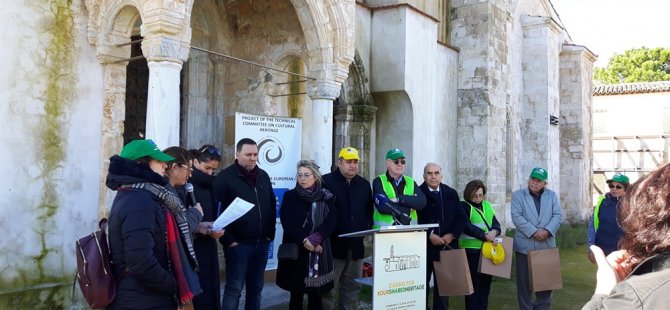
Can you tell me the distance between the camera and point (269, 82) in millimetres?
9234

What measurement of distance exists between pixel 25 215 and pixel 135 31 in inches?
131

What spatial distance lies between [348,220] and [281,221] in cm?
68

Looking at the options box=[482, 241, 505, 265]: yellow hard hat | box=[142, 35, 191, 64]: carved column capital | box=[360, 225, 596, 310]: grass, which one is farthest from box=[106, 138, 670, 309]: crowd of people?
box=[360, 225, 596, 310]: grass

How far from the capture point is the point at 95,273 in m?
3.21

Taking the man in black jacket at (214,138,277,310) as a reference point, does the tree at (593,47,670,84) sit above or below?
above

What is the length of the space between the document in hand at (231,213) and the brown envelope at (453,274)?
200cm

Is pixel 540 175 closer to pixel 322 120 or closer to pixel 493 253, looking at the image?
pixel 493 253

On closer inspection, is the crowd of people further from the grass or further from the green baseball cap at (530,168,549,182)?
the grass

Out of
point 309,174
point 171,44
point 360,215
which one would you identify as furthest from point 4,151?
point 360,215

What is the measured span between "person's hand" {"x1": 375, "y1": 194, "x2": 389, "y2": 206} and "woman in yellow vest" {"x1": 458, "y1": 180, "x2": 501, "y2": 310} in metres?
0.96

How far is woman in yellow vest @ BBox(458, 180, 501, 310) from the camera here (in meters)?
6.00

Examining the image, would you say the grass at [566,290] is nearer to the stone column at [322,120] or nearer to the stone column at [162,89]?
the stone column at [322,120]

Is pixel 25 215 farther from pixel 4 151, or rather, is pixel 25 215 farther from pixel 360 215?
pixel 360 215

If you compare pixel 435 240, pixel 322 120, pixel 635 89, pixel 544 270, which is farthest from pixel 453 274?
pixel 635 89
